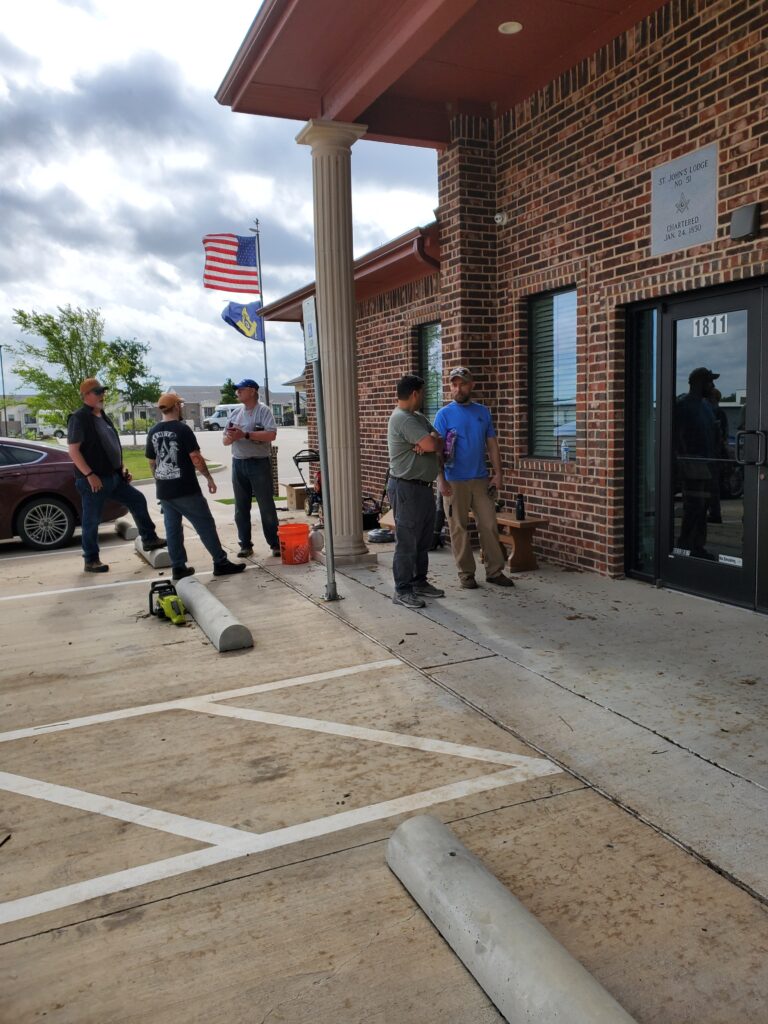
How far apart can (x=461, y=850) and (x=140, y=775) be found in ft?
5.76

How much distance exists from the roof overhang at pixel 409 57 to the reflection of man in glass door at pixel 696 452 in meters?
3.02

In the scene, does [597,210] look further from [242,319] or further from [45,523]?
[242,319]

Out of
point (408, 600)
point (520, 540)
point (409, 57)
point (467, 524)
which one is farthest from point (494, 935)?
point (409, 57)

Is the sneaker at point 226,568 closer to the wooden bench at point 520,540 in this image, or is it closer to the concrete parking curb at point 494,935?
the wooden bench at point 520,540

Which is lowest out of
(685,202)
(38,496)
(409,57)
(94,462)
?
(38,496)

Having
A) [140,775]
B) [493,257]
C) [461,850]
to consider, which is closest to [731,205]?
[493,257]

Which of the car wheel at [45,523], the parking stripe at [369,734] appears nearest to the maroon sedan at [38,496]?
the car wheel at [45,523]

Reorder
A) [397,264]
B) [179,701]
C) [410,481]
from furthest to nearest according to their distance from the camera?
[397,264], [410,481], [179,701]

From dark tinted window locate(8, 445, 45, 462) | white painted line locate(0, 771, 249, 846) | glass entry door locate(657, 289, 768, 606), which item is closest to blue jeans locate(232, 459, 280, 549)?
dark tinted window locate(8, 445, 45, 462)

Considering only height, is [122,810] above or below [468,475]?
below

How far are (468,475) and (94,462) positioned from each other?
4.03 m

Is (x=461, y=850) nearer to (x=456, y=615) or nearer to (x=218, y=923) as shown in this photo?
(x=218, y=923)

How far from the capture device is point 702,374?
6168 mm

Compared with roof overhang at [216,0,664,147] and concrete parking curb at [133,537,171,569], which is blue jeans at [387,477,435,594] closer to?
concrete parking curb at [133,537,171,569]
